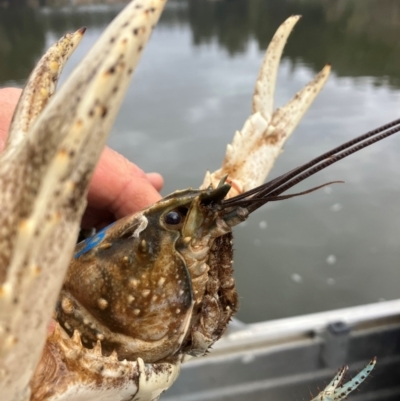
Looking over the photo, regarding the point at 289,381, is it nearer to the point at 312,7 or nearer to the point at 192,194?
the point at 192,194

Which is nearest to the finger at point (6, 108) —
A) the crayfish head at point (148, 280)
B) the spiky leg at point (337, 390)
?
the crayfish head at point (148, 280)

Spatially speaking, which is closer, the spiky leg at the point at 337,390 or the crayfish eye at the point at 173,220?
the crayfish eye at the point at 173,220

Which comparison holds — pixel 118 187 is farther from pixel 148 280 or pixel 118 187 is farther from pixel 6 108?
pixel 148 280

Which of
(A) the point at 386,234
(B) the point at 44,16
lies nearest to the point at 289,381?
(A) the point at 386,234

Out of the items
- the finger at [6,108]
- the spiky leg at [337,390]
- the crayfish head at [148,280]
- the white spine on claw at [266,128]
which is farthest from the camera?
the white spine on claw at [266,128]

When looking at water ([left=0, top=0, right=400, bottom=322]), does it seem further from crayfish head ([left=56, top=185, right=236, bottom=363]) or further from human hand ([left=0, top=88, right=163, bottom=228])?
crayfish head ([left=56, top=185, right=236, bottom=363])

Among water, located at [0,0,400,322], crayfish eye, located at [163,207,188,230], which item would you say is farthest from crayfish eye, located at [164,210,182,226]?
water, located at [0,0,400,322]

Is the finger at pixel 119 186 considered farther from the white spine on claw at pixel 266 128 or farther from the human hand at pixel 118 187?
the white spine on claw at pixel 266 128
